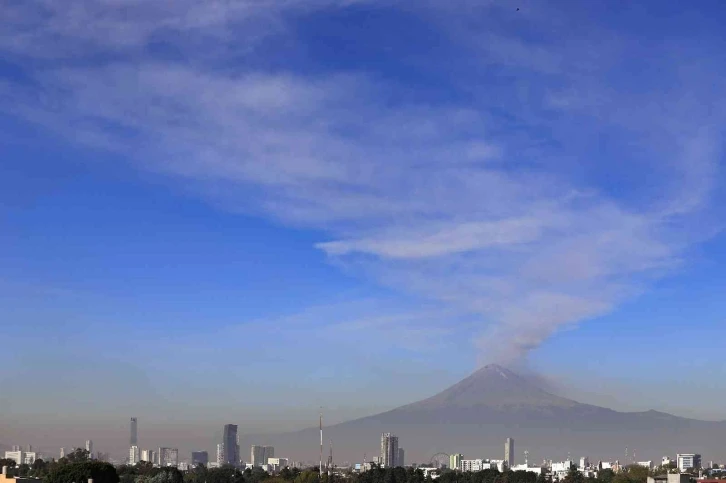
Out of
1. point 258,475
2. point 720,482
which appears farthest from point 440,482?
point 720,482

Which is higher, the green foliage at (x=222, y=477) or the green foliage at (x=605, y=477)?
the green foliage at (x=222, y=477)

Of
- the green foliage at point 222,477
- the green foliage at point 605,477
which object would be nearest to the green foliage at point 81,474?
the green foliage at point 222,477

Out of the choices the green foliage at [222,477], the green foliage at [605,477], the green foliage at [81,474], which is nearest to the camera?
the green foliage at [81,474]

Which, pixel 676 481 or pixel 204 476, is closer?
pixel 676 481

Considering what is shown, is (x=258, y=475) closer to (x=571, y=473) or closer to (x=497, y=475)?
(x=497, y=475)

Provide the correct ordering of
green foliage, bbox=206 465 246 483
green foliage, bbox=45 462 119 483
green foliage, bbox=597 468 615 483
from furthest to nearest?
green foliage, bbox=597 468 615 483
green foliage, bbox=206 465 246 483
green foliage, bbox=45 462 119 483

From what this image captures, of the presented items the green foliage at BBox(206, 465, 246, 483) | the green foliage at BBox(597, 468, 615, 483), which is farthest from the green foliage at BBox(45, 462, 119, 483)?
the green foliage at BBox(597, 468, 615, 483)

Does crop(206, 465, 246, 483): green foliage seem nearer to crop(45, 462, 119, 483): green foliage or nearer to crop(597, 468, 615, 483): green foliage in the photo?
crop(597, 468, 615, 483): green foliage

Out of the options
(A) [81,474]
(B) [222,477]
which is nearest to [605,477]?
(B) [222,477]

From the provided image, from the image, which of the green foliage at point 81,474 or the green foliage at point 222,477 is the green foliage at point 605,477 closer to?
the green foliage at point 222,477

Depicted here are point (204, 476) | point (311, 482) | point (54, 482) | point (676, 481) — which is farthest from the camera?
point (204, 476)

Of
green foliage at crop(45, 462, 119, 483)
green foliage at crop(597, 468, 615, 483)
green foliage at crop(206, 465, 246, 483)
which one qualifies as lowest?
green foliage at crop(597, 468, 615, 483)
